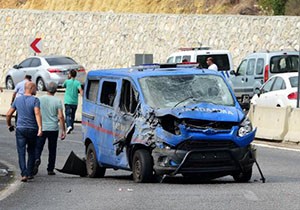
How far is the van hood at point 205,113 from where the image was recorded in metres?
16.1

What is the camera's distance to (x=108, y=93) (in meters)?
18.4

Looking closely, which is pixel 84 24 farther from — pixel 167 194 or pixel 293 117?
pixel 167 194

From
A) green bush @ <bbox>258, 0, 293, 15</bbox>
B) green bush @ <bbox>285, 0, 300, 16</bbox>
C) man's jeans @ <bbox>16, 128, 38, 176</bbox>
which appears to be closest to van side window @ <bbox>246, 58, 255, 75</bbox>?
green bush @ <bbox>258, 0, 293, 15</bbox>

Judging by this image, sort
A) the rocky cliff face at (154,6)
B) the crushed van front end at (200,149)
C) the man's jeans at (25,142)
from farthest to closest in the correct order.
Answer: the rocky cliff face at (154,6) < the man's jeans at (25,142) < the crushed van front end at (200,149)

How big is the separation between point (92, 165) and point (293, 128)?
8333mm

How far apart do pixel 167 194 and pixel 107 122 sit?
3359 millimetres

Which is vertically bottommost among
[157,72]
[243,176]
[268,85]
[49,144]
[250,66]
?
[243,176]

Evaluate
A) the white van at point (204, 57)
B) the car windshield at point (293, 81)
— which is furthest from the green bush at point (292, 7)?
the car windshield at point (293, 81)

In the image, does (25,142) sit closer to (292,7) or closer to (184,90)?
(184,90)

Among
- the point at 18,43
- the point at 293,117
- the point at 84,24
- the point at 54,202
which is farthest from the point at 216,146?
the point at 18,43

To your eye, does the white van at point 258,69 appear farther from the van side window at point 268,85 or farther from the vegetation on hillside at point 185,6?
the vegetation on hillside at point 185,6

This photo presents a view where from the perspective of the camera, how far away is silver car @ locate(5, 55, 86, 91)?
42625 mm

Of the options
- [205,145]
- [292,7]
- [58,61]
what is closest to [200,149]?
[205,145]

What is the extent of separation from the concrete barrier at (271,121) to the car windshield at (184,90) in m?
9.18
